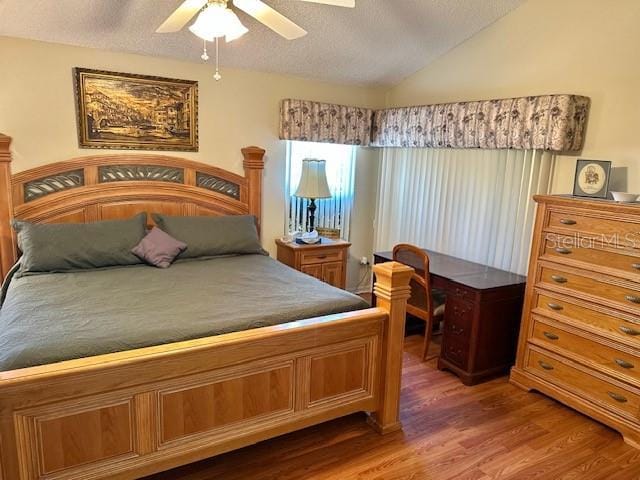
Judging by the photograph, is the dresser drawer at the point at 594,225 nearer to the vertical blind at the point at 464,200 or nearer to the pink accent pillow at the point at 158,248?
the vertical blind at the point at 464,200

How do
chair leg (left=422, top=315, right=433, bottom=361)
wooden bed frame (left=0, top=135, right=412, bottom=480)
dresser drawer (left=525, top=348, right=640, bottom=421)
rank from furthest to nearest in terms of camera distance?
chair leg (left=422, top=315, right=433, bottom=361) < dresser drawer (left=525, top=348, right=640, bottom=421) < wooden bed frame (left=0, top=135, right=412, bottom=480)

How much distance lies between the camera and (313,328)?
224cm

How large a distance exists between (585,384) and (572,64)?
2088mm

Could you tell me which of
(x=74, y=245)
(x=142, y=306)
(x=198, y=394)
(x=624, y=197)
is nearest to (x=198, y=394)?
(x=198, y=394)

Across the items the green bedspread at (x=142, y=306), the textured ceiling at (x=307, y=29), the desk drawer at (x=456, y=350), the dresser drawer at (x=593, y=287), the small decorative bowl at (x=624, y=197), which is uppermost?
the textured ceiling at (x=307, y=29)

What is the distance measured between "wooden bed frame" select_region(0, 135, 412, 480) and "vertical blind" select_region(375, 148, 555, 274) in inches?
60.8

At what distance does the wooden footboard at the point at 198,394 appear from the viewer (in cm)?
172

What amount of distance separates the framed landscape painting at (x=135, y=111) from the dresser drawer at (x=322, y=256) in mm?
1302

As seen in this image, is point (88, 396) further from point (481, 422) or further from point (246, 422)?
point (481, 422)

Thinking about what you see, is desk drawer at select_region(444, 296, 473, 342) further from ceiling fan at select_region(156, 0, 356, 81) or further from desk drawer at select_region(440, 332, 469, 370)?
ceiling fan at select_region(156, 0, 356, 81)

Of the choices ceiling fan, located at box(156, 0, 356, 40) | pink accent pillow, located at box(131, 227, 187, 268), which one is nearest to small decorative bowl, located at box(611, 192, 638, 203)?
ceiling fan, located at box(156, 0, 356, 40)

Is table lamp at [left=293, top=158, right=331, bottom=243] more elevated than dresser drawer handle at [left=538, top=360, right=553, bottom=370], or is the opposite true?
table lamp at [left=293, top=158, right=331, bottom=243]

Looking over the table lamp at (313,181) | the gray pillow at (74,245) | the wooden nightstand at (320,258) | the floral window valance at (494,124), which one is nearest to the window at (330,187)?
the table lamp at (313,181)

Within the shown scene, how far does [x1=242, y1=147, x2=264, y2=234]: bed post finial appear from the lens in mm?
4027
